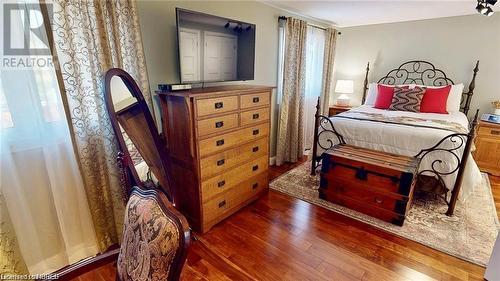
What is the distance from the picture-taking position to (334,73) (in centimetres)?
493

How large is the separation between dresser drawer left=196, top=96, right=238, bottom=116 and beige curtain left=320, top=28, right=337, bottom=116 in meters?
2.72

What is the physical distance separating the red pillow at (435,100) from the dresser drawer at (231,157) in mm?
2473

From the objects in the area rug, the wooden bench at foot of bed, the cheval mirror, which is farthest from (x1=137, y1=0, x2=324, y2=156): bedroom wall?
the area rug

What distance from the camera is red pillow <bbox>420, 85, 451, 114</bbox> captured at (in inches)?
131

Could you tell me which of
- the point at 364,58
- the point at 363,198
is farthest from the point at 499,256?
the point at 364,58

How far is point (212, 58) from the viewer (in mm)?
2318

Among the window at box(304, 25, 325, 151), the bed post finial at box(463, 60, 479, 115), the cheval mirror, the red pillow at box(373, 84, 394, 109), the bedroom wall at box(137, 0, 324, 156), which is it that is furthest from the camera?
the window at box(304, 25, 325, 151)

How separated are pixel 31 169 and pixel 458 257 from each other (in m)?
3.15

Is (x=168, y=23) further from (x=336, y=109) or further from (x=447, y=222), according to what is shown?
(x=336, y=109)

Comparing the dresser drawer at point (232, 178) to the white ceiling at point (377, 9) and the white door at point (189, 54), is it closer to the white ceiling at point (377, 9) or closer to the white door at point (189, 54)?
the white door at point (189, 54)

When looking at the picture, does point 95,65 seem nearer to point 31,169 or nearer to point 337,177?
point 31,169

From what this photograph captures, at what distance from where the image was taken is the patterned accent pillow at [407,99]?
3.43m

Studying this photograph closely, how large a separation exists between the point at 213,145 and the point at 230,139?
0.67 ft

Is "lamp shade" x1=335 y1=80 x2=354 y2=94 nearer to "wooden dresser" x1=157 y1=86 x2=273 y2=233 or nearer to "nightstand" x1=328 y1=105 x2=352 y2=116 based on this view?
"nightstand" x1=328 y1=105 x2=352 y2=116
